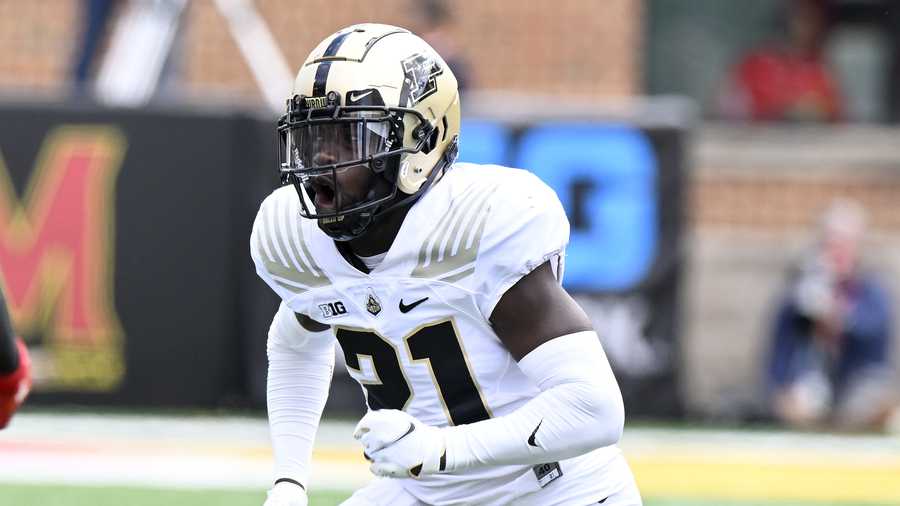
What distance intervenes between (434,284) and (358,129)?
358 mm

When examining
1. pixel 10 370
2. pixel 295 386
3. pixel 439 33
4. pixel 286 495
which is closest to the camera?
pixel 286 495

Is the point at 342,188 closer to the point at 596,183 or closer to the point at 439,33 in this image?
the point at 596,183

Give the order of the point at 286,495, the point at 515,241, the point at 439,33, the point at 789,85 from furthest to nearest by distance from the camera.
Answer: the point at 789,85 < the point at 439,33 < the point at 286,495 < the point at 515,241

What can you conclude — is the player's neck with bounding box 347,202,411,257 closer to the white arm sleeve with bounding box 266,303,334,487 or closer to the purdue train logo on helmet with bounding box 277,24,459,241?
the purdue train logo on helmet with bounding box 277,24,459,241

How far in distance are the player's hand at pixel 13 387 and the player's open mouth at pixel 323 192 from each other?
1.06 m

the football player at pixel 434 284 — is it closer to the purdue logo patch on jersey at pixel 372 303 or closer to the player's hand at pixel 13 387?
the purdue logo patch on jersey at pixel 372 303

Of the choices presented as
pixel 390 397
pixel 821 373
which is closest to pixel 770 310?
pixel 821 373

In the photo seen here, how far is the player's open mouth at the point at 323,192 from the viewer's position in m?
3.33

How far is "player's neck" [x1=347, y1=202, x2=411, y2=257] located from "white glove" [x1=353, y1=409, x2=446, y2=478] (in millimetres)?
458

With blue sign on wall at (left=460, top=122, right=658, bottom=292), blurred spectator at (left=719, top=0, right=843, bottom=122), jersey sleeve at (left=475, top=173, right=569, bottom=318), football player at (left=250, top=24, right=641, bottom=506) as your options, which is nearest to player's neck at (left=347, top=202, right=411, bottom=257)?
football player at (left=250, top=24, right=641, bottom=506)

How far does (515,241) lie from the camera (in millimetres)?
3240

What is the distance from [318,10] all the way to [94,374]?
13.6 ft

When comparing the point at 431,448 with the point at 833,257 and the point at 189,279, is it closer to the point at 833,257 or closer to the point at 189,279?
the point at 189,279

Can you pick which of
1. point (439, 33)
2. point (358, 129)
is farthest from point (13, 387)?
point (439, 33)
